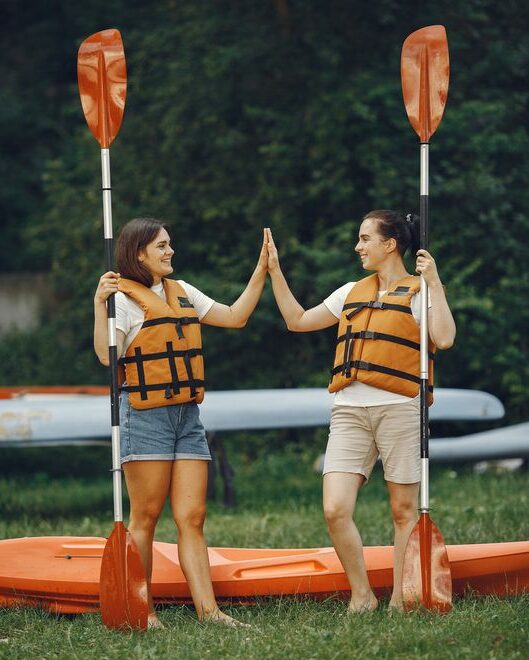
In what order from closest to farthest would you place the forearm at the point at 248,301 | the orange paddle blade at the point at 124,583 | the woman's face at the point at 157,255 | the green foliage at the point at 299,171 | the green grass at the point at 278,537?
the green grass at the point at 278,537 → the orange paddle blade at the point at 124,583 → the woman's face at the point at 157,255 → the forearm at the point at 248,301 → the green foliage at the point at 299,171

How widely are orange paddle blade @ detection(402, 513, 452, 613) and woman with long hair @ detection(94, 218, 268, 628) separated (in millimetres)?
651

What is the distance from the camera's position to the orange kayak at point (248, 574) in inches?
174

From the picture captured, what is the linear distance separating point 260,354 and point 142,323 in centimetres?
709

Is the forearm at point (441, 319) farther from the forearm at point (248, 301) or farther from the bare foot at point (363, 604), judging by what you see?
the bare foot at point (363, 604)

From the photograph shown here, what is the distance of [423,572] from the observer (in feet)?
13.3

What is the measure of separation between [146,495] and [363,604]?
899 mm

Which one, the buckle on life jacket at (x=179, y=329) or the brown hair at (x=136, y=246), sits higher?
the brown hair at (x=136, y=246)

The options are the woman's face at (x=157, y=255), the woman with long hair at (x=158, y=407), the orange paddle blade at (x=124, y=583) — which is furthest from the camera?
the woman's face at (x=157, y=255)

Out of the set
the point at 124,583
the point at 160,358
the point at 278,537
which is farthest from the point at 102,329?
the point at 278,537

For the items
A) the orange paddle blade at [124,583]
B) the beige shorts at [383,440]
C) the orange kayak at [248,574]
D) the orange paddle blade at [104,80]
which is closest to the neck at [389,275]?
the beige shorts at [383,440]

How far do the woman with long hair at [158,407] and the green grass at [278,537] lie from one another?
292 mm

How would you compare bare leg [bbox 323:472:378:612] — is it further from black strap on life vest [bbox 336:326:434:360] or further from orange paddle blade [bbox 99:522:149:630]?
orange paddle blade [bbox 99:522:149:630]

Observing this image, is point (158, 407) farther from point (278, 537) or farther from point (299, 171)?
point (299, 171)

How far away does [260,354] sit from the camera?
1125 centimetres
